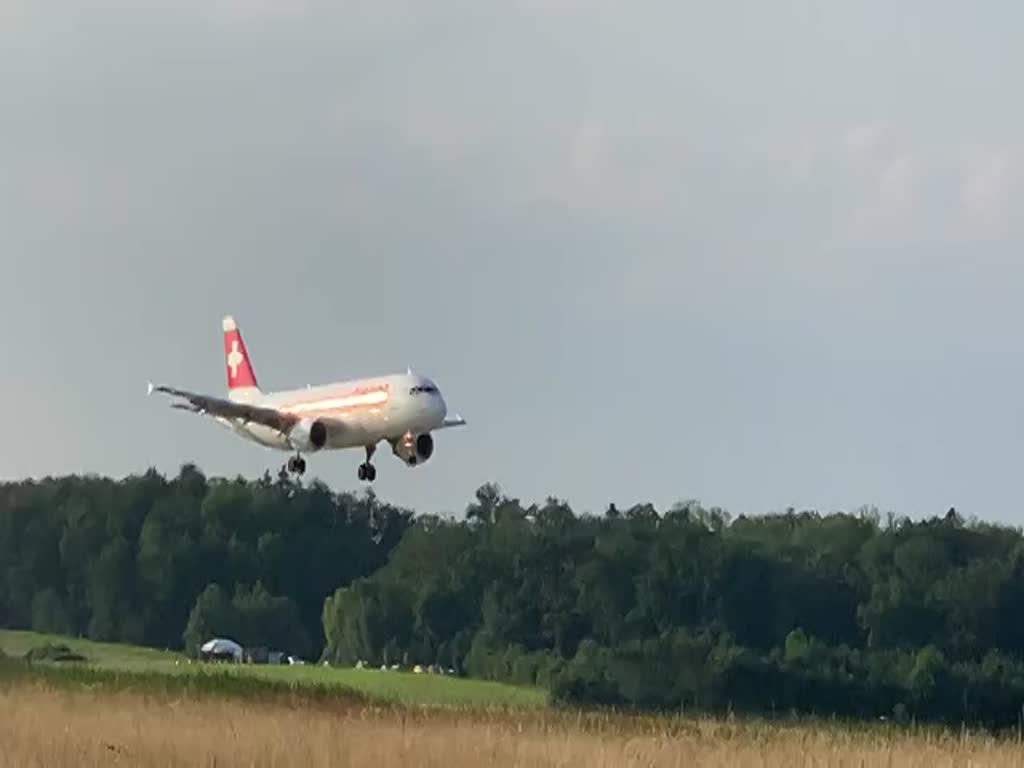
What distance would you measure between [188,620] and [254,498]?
36.9 feet

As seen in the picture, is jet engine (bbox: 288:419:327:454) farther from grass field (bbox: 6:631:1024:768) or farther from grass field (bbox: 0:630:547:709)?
grass field (bbox: 6:631:1024:768)

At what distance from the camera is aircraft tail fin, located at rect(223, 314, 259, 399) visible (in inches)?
3482

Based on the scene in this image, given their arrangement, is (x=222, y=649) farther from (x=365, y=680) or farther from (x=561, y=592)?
(x=365, y=680)

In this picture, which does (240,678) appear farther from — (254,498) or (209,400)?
(254,498)

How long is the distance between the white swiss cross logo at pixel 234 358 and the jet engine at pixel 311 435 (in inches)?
864

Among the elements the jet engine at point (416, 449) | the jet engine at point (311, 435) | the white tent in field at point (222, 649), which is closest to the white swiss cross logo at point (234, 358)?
the white tent in field at point (222, 649)

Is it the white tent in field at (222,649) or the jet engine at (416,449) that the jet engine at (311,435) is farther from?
the white tent in field at (222,649)

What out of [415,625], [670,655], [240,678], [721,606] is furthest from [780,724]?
[415,625]

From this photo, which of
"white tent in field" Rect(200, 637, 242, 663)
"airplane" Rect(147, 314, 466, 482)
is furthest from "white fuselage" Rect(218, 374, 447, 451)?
"white tent in field" Rect(200, 637, 242, 663)

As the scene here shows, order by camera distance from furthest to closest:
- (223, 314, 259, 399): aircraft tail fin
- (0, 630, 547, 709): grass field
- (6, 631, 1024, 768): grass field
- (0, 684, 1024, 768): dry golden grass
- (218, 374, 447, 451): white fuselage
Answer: (223, 314, 259, 399): aircraft tail fin
(218, 374, 447, 451): white fuselage
(0, 630, 547, 709): grass field
(6, 631, 1024, 768): grass field
(0, 684, 1024, 768): dry golden grass

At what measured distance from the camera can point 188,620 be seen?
11988cm

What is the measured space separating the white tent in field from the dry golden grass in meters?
73.9

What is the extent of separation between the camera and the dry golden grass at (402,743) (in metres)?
22.0

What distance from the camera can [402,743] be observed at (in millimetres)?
22922
